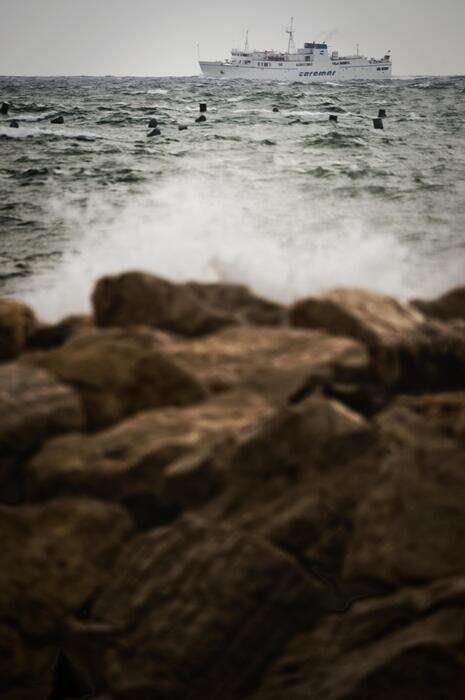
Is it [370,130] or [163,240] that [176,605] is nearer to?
[163,240]

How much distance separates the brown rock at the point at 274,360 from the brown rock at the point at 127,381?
0.13 meters

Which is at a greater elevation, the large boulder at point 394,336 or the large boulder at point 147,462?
the large boulder at point 394,336

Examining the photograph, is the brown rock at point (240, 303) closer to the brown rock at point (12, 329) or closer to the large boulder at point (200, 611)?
the brown rock at point (12, 329)

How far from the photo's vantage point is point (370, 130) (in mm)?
19281

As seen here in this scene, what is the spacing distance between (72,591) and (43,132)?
20591 mm

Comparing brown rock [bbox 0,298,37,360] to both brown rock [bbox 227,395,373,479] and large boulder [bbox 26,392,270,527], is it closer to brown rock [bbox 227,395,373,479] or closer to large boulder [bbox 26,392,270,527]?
large boulder [bbox 26,392,270,527]

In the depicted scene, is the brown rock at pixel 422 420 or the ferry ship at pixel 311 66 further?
the ferry ship at pixel 311 66

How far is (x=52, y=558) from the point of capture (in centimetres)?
286

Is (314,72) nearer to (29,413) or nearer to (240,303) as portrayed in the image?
(240,303)

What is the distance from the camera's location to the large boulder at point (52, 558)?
2.86m

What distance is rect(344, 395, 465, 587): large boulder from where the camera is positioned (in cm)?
260

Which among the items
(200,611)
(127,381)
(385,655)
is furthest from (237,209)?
(385,655)

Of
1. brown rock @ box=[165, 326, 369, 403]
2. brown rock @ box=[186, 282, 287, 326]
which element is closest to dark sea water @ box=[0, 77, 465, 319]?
brown rock @ box=[186, 282, 287, 326]

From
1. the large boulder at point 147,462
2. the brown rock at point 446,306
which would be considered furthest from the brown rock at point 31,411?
the brown rock at point 446,306
